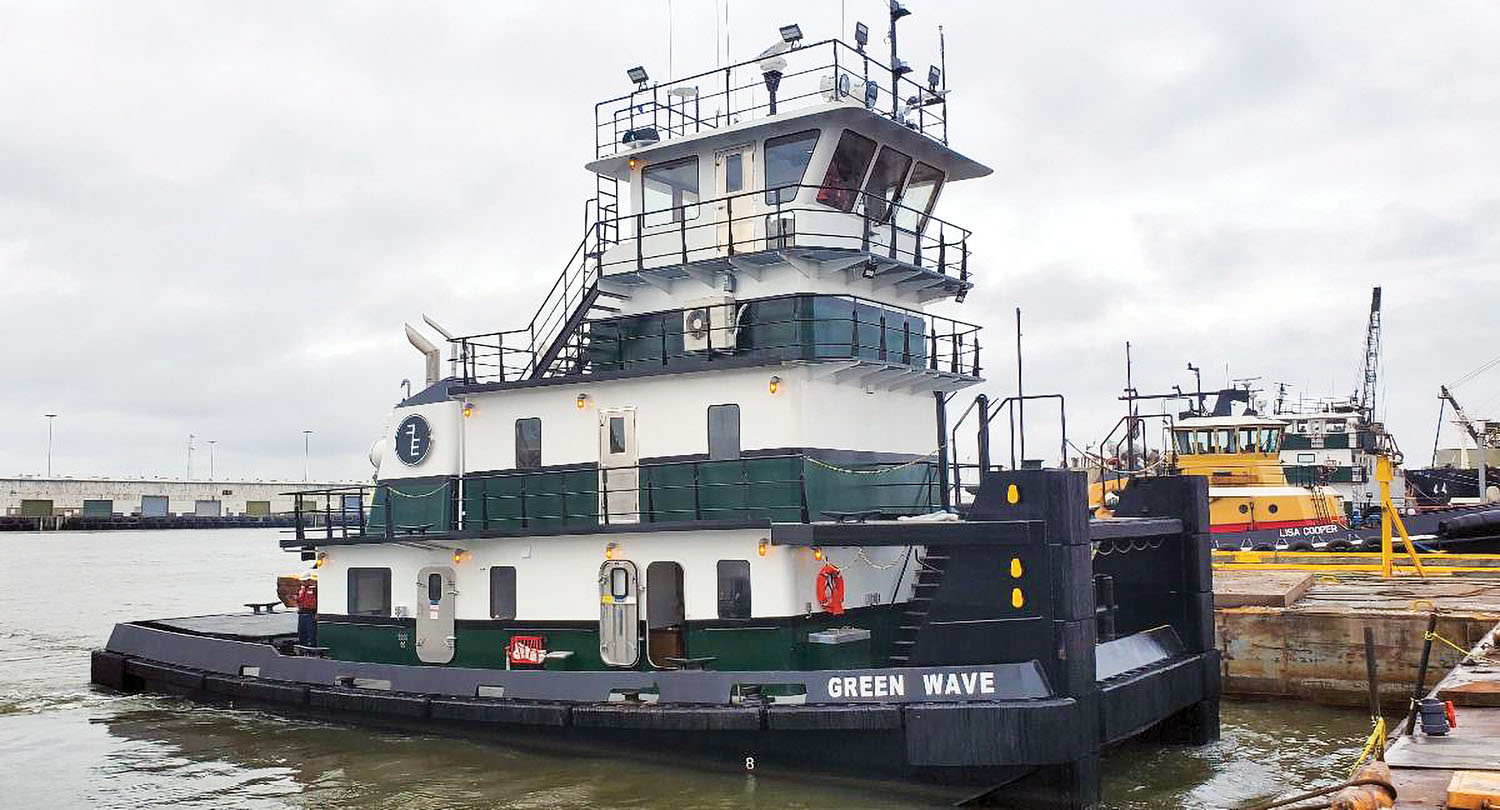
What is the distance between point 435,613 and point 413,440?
218cm

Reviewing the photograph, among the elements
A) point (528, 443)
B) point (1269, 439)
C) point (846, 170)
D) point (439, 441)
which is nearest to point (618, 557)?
point (528, 443)

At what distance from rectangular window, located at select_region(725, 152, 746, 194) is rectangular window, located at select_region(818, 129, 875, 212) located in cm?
96

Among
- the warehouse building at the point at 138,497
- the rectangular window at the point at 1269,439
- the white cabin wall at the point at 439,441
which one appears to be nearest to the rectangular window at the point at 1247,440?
the rectangular window at the point at 1269,439

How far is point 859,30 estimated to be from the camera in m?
13.6

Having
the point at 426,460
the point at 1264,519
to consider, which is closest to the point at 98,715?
the point at 426,460

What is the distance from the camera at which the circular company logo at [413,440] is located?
1388 cm

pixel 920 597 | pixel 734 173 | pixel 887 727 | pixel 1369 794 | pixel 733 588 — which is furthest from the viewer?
pixel 734 173

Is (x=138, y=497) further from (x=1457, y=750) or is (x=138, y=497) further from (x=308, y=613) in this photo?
(x=1457, y=750)

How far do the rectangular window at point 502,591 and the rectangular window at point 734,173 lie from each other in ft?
16.5

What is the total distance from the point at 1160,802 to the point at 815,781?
3217 millimetres

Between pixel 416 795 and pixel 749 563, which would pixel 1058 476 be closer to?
pixel 749 563

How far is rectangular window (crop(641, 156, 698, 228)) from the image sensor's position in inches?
538

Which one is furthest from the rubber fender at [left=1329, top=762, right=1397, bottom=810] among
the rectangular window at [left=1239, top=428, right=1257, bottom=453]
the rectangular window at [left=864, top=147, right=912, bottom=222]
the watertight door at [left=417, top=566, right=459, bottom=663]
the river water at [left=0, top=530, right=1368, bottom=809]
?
the rectangular window at [left=1239, top=428, right=1257, bottom=453]

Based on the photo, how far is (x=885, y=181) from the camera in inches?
539
